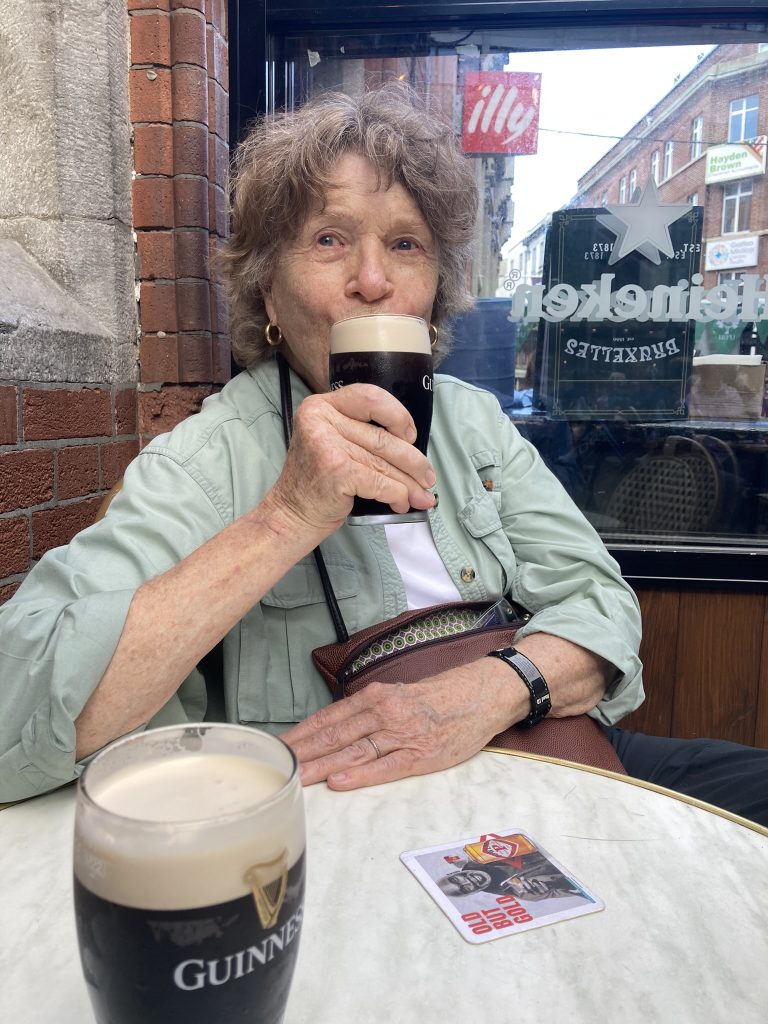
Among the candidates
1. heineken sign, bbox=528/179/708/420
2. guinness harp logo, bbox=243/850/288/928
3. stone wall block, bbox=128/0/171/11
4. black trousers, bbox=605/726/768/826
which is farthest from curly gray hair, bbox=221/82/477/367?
guinness harp logo, bbox=243/850/288/928

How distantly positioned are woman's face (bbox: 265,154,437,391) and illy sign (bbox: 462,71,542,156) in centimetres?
113

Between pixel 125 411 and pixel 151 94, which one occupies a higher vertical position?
pixel 151 94

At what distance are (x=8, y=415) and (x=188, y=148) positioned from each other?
0.97m

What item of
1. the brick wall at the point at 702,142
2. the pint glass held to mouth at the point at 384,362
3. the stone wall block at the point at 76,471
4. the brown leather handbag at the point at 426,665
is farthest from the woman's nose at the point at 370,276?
the brick wall at the point at 702,142

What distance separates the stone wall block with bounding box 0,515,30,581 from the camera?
5.69ft

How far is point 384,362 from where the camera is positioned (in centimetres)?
105

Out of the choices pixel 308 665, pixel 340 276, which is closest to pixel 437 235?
pixel 340 276

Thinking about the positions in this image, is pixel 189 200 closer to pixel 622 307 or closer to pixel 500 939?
pixel 622 307

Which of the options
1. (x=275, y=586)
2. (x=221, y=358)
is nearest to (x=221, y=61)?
(x=221, y=358)

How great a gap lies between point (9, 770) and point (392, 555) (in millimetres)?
765

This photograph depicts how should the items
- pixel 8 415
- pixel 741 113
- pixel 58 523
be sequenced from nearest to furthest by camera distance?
pixel 8 415, pixel 58 523, pixel 741 113

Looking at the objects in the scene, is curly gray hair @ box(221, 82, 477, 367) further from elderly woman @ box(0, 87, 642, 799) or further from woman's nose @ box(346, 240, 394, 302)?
woman's nose @ box(346, 240, 394, 302)

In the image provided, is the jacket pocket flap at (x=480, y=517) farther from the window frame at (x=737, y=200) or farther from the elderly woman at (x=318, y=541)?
the window frame at (x=737, y=200)

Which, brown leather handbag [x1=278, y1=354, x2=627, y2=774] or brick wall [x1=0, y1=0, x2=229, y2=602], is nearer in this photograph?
brown leather handbag [x1=278, y1=354, x2=627, y2=774]
